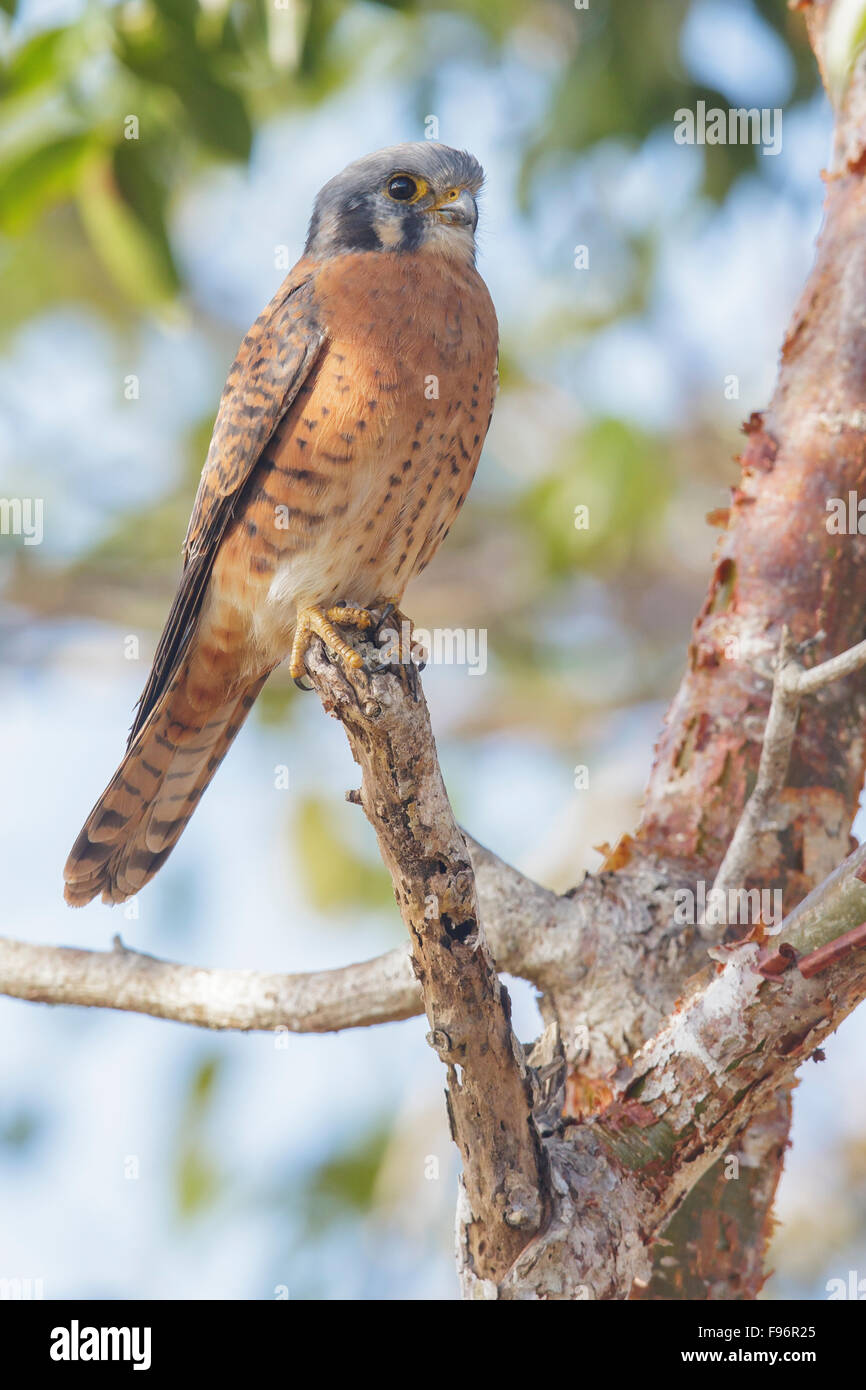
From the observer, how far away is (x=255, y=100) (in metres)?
7.99

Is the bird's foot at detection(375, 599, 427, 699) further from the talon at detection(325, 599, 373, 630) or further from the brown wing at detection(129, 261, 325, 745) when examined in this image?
the brown wing at detection(129, 261, 325, 745)

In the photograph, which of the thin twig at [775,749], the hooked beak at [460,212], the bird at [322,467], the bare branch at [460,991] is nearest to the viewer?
the bare branch at [460,991]

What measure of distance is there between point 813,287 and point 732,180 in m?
1.66

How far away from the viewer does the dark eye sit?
13.0ft

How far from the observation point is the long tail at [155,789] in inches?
152

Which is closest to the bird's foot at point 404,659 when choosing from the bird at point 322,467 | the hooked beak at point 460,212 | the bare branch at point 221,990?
the bird at point 322,467

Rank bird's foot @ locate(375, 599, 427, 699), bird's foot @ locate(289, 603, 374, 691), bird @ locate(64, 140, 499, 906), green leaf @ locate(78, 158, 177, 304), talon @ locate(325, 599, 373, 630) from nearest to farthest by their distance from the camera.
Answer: bird's foot @ locate(375, 599, 427, 699) < bird's foot @ locate(289, 603, 374, 691) < talon @ locate(325, 599, 373, 630) < bird @ locate(64, 140, 499, 906) < green leaf @ locate(78, 158, 177, 304)

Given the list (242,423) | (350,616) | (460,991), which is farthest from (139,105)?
(460,991)

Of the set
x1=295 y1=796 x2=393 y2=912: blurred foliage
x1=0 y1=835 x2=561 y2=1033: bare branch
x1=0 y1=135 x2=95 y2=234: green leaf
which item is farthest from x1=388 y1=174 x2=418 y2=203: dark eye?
x1=295 y1=796 x2=393 y2=912: blurred foliage

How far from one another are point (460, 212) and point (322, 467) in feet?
3.15

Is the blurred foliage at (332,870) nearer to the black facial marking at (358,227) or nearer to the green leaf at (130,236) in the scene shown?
the green leaf at (130,236)

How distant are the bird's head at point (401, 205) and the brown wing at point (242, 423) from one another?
0.16m

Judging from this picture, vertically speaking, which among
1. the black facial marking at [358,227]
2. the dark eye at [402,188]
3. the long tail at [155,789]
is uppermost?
the dark eye at [402,188]
